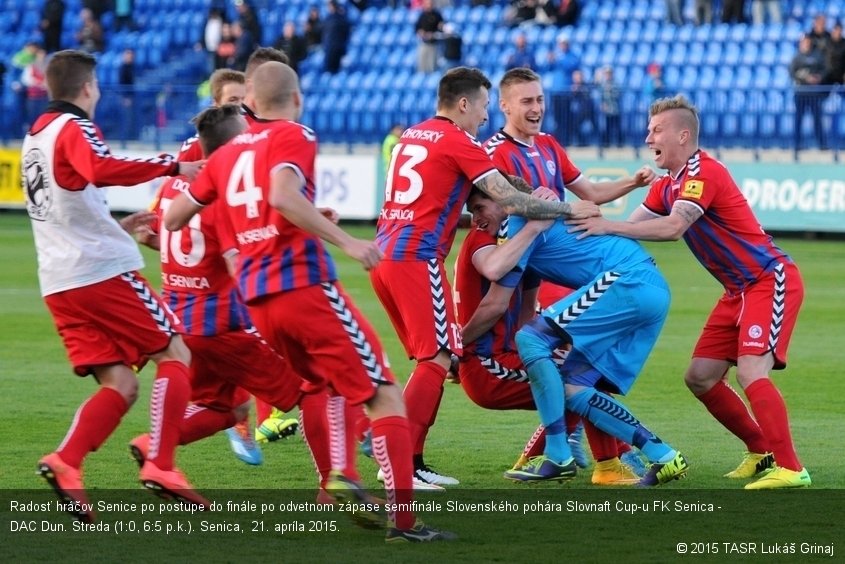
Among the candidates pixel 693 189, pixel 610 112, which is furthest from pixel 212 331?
pixel 610 112

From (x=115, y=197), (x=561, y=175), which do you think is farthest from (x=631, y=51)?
(x=561, y=175)

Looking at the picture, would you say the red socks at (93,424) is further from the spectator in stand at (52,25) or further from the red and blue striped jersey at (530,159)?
the spectator in stand at (52,25)

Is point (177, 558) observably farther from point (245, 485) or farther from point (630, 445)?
point (630, 445)

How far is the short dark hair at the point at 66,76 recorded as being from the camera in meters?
6.69

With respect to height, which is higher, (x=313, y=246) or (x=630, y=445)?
(x=313, y=246)

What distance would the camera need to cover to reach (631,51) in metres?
26.6

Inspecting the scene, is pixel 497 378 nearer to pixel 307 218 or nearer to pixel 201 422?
pixel 201 422

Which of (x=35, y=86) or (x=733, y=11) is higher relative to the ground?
(x=733, y=11)

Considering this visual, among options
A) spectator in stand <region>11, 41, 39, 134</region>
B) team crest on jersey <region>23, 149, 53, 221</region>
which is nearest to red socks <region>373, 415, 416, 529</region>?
team crest on jersey <region>23, 149, 53, 221</region>

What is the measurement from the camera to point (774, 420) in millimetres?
7309

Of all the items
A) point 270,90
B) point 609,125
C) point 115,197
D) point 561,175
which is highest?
point 270,90

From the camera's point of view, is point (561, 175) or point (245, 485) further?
point (561, 175)

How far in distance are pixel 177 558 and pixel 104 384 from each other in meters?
1.29

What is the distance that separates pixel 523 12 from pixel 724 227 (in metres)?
20.7
